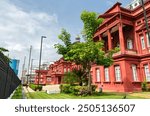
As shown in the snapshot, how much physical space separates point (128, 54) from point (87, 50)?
8.07m

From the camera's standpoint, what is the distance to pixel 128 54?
864 inches

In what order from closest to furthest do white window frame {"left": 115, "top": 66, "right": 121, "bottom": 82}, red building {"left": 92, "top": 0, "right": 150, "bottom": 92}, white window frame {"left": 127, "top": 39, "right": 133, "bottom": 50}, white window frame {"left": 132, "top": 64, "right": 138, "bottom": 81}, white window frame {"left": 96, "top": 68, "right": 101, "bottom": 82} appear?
red building {"left": 92, "top": 0, "right": 150, "bottom": 92}, white window frame {"left": 132, "top": 64, "right": 138, "bottom": 81}, white window frame {"left": 115, "top": 66, "right": 121, "bottom": 82}, white window frame {"left": 127, "top": 39, "right": 133, "bottom": 50}, white window frame {"left": 96, "top": 68, "right": 101, "bottom": 82}

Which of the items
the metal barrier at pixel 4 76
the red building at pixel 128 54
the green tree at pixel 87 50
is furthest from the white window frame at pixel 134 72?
the metal barrier at pixel 4 76

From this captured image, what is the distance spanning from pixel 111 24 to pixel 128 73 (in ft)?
27.9

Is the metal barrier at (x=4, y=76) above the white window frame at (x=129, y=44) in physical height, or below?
below

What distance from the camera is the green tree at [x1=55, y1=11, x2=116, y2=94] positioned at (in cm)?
1680

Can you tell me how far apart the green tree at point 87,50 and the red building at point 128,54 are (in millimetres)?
4403

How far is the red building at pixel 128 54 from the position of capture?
2175 cm

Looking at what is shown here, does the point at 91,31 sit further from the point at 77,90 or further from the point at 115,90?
the point at 115,90

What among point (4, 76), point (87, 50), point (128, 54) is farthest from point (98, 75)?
point (4, 76)

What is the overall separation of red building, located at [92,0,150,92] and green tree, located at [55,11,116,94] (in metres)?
4.40

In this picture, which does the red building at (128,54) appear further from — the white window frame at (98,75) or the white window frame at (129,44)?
the white window frame at (98,75)

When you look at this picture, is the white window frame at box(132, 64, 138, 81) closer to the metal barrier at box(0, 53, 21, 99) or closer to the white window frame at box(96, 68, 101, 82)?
the white window frame at box(96, 68, 101, 82)

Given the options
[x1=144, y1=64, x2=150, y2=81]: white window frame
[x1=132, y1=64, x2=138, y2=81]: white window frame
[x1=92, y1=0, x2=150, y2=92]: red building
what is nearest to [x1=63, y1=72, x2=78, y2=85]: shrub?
[x1=92, y1=0, x2=150, y2=92]: red building
